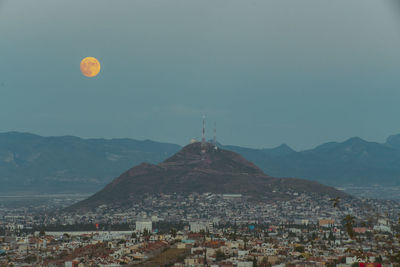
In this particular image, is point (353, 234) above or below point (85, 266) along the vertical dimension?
above

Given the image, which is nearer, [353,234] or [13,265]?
[353,234]

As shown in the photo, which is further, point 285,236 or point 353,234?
point 285,236

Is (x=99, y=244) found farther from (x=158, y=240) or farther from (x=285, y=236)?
(x=285, y=236)

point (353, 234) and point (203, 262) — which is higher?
point (353, 234)

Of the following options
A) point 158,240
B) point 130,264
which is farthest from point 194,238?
point 130,264

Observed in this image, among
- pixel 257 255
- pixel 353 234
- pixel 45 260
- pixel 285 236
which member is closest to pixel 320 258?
pixel 257 255

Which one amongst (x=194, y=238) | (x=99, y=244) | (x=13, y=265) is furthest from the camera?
(x=194, y=238)

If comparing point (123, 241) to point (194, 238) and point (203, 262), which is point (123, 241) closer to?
point (194, 238)

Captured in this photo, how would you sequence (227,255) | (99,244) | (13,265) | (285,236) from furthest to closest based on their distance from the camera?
(285,236)
(99,244)
(227,255)
(13,265)

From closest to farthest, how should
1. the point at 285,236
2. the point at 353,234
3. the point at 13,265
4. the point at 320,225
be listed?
1. the point at 353,234
2. the point at 13,265
3. the point at 285,236
4. the point at 320,225
